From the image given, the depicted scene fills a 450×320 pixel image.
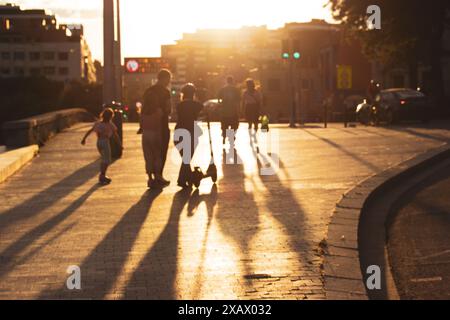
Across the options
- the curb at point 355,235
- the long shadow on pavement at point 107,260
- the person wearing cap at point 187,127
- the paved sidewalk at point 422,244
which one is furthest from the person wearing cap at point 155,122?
the paved sidewalk at point 422,244

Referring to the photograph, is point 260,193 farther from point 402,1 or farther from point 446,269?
point 402,1

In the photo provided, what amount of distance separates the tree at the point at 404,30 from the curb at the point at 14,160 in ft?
95.8

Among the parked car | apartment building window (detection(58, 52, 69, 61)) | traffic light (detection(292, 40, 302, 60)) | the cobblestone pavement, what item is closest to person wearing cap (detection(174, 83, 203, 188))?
the cobblestone pavement

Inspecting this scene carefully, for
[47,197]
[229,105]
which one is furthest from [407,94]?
[47,197]

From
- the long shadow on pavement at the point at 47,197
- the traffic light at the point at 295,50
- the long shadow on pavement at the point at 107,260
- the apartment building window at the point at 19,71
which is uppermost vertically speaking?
the traffic light at the point at 295,50

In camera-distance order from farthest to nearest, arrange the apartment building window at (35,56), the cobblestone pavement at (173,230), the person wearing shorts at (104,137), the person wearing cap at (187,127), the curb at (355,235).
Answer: the apartment building window at (35,56)
the person wearing shorts at (104,137)
the person wearing cap at (187,127)
the cobblestone pavement at (173,230)
the curb at (355,235)

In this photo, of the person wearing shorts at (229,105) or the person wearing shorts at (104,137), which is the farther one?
the person wearing shorts at (229,105)

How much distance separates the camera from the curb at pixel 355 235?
23.5 feet

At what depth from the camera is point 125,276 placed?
303 inches

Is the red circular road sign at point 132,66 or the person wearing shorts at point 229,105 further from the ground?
the red circular road sign at point 132,66

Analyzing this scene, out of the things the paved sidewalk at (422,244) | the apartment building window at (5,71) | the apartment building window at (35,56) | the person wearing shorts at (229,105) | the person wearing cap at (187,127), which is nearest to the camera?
the paved sidewalk at (422,244)

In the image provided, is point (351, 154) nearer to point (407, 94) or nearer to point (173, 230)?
point (173, 230)

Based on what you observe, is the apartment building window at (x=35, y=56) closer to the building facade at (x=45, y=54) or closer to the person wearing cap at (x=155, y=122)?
the building facade at (x=45, y=54)

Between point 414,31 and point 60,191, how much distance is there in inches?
1426
